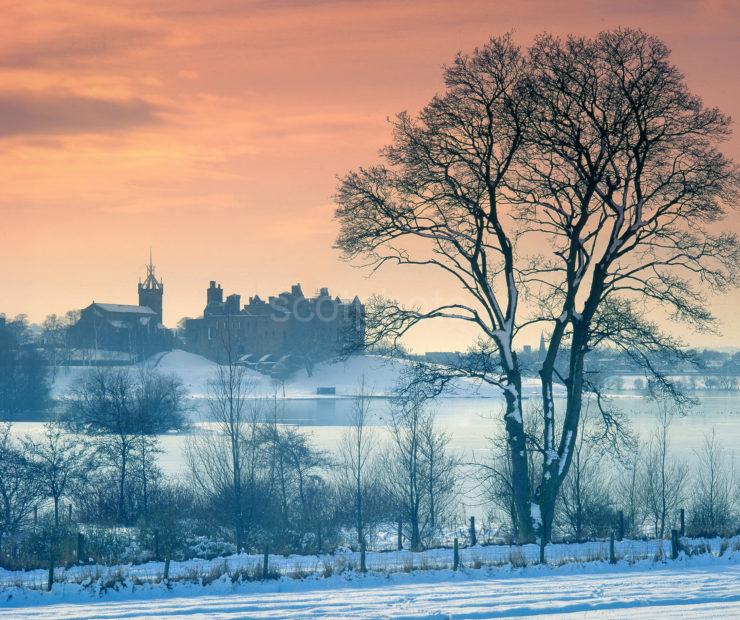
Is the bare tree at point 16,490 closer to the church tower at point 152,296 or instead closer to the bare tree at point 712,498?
the bare tree at point 712,498

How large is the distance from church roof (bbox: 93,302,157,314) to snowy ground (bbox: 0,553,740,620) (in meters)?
141

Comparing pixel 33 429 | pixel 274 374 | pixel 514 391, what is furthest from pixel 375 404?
pixel 514 391

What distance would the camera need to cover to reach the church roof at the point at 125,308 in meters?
151

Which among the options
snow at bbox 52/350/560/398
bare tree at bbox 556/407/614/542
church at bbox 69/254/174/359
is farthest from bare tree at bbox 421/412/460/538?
church at bbox 69/254/174/359

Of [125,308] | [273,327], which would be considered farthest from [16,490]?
[125,308]

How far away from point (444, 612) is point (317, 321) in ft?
438

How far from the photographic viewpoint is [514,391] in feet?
57.3

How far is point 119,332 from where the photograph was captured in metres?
149

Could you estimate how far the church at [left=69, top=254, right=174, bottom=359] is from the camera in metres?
148

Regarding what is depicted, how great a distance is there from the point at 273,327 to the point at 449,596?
443 ft

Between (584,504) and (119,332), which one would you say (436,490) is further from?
(119,332)

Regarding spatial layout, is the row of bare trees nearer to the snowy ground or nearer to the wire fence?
the wire fence

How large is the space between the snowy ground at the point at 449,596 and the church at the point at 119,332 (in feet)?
441

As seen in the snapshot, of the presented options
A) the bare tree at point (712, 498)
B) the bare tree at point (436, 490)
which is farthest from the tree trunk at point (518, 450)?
the bare tree at point (436, 490)
